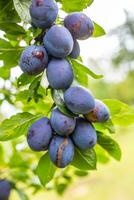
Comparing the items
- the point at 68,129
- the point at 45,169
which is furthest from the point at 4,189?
the point at 68,129

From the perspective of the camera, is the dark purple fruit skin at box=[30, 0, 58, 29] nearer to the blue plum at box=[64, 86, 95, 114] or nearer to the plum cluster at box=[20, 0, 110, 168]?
the plum cluster at box=[20, 0, 110, 168]

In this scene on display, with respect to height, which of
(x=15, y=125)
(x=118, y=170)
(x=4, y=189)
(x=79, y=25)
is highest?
(x=79, y=25)

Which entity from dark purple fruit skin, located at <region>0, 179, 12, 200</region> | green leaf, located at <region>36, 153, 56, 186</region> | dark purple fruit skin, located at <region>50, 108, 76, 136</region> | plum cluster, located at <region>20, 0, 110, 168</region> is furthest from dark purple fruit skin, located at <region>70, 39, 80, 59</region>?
dark purple fruit skin, located at <region>0, 179, 12, 200</region>

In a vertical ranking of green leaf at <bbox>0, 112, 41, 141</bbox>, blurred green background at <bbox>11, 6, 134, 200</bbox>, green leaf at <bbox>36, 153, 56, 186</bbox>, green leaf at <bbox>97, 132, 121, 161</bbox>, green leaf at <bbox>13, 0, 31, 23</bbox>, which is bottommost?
blurred green background at <bbox>11, 6, 134, 200</bbox>

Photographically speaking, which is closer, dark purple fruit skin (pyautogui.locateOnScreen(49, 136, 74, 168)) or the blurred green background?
dark purple fruit skin (pyautogui.locateOnScreen(49, 136, 74, 168))

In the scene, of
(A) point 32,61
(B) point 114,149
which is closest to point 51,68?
(A) point 32,61

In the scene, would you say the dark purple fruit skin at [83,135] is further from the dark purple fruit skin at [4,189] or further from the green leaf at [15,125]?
the dark purple fruit skin at [4,189]

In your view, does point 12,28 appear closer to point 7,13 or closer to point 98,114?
point 7,13

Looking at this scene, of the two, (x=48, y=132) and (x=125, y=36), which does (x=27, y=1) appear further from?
(x=125, y=36)

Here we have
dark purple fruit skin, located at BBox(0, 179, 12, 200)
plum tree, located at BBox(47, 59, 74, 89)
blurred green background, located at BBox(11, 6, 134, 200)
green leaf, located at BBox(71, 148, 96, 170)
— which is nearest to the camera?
plum tree, located at BBox(47, 59, 74, 89)
